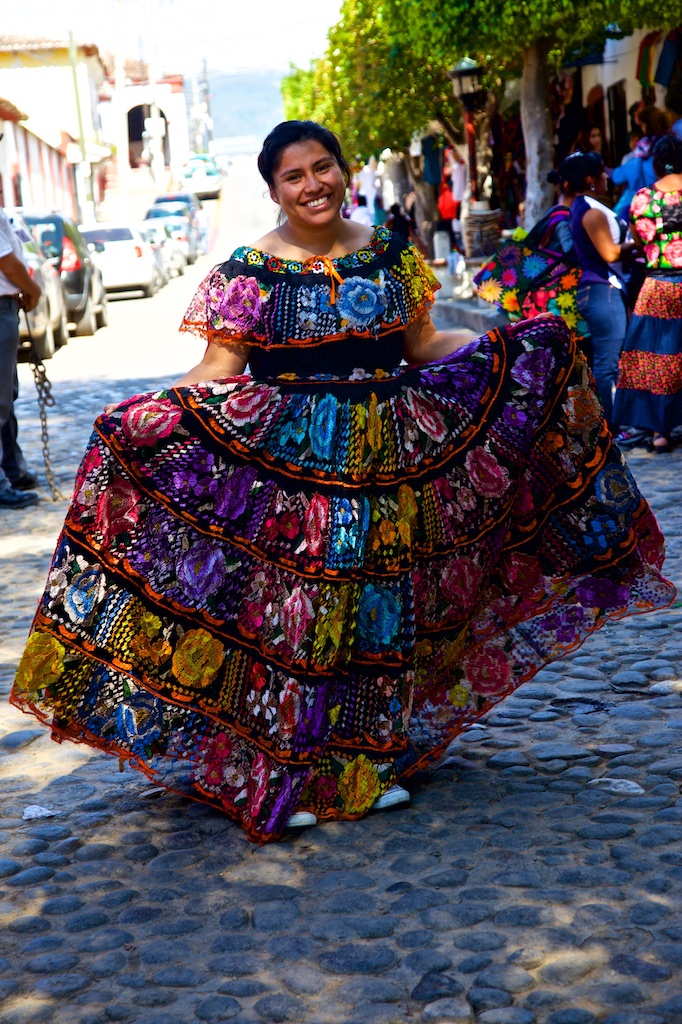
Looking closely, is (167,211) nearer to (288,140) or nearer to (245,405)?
(288,140)

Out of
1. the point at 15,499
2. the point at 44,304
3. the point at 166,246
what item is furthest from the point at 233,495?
the point at 166,246

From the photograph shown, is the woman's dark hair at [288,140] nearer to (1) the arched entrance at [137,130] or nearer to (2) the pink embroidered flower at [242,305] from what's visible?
(2) the pink embroidered flower at [242,305]

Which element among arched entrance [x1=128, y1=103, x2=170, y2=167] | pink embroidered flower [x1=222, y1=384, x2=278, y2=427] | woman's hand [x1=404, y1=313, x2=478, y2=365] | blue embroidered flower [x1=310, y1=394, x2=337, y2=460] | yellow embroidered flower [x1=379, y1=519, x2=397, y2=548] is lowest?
yellow embroidered flower [x1=379, y1=519, x2=397, y2=548]

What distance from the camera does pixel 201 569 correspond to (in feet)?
12.3

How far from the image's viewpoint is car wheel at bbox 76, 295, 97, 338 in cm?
1984

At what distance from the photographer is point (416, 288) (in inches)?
157

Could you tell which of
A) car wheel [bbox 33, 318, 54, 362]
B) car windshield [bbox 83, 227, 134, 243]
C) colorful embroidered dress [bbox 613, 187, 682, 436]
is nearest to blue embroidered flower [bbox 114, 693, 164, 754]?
colorful embroidered dress [bbox 613, 187, 682, 436]

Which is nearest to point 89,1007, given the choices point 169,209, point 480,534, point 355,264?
Answer: point 480,534

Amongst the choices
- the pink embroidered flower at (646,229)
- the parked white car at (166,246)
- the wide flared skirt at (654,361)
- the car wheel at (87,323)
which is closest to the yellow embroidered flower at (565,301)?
the pink embroidered flower at (646,229)

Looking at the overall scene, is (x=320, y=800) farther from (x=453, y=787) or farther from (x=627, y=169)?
(x=627, y=169)

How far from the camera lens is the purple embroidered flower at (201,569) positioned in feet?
12.3

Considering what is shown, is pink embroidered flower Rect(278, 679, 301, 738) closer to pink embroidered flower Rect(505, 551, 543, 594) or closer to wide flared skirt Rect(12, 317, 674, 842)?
wide flared skirt Rect(12, 317, 674, 842)

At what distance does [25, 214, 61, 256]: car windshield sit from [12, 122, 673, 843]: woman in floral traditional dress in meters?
16.6

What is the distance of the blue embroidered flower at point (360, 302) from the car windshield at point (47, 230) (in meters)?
16.7
